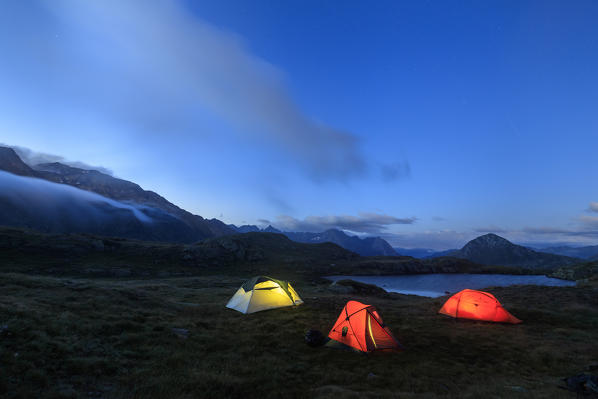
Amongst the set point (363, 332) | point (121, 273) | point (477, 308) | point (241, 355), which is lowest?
point (121, 273)

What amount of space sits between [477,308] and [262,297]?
19.8 meters

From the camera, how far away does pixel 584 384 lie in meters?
10.2

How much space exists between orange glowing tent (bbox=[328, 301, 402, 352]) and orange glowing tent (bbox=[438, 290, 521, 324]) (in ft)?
40.6

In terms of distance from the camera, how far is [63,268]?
2692 inches

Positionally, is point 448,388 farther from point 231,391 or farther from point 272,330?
point 272,330

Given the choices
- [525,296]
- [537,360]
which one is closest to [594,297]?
[525,296]

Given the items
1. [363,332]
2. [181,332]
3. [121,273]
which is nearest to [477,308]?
[363,332]

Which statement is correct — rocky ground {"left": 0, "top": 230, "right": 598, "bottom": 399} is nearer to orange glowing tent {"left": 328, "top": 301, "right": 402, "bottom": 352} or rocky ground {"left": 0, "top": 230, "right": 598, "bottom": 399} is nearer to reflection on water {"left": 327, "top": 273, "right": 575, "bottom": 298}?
orange glowing tent {"left": 328, "top": 301, "right": 402, "bottom": 352}

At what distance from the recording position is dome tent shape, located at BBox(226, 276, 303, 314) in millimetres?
25047

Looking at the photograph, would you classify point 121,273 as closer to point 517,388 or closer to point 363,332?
point 363,332

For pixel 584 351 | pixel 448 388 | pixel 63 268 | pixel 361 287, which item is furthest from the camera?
pixel 63 268

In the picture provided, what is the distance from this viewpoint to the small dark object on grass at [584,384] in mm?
9809

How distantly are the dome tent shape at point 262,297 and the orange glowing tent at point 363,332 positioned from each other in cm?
1069

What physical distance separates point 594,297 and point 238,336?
43.0 meters
